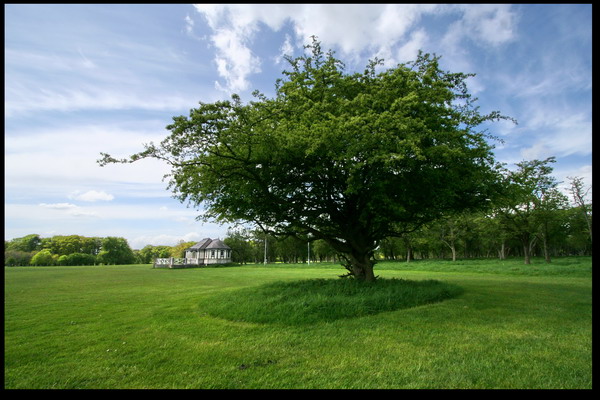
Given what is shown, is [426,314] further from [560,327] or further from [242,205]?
[242,205]

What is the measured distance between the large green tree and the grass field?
11.3 feet

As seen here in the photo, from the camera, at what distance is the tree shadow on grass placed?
10.3 metres

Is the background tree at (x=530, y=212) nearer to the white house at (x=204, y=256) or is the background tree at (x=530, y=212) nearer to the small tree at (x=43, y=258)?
the white house at (x=204, y=256)

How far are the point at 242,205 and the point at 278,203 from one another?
1603mm

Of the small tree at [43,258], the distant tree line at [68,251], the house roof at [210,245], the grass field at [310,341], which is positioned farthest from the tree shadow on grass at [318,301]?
the small tree at [43,258]

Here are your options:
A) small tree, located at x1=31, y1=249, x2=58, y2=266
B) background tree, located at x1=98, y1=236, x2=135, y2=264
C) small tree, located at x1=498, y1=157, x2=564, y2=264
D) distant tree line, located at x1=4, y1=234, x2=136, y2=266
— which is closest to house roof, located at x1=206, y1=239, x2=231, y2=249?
distant tree line, located at x1=4, y1=234, x2=136, y2=266

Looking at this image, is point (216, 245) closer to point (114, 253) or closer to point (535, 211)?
point (114, 253)

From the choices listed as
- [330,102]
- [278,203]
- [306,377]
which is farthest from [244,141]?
[306,377]

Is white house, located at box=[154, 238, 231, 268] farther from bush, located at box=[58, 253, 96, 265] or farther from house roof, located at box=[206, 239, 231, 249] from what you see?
bush, located at box=[58, 253, 96, 265]

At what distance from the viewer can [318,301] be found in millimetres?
11086

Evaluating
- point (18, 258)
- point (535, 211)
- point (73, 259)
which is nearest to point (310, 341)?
point (535, 211)

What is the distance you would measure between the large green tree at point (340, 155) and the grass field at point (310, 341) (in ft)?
11.3

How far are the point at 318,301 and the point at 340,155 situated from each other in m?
5.13

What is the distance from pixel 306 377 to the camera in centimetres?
565
